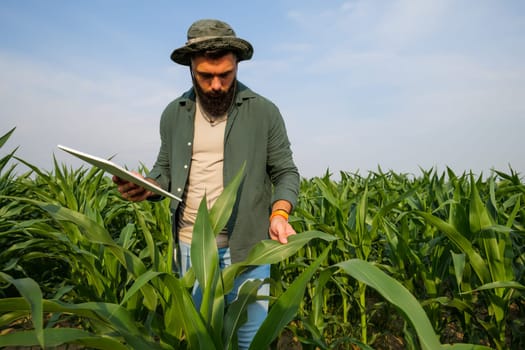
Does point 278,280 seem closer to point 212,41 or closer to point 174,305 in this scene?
point 174,305

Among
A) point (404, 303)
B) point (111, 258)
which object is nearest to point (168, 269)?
point (111, 258)

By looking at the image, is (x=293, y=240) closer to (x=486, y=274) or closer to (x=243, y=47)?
(x=243, y=47)

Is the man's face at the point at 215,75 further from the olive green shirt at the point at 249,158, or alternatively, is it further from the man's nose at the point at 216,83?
the olive green shirt at the point at 249,158

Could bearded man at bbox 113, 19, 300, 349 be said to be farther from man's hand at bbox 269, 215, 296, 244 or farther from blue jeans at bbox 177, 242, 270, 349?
man's hand at bbox 269, 215, 296, 244

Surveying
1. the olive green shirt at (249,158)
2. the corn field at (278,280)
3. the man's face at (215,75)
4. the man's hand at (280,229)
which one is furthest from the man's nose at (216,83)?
the man's hand at (280,229)

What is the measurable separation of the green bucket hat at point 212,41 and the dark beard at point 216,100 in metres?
0.12

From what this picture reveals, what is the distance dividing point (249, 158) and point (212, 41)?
43cm

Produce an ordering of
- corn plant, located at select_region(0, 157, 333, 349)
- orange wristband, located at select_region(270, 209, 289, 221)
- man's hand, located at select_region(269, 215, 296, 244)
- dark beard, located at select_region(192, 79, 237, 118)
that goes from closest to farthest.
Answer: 1. corn plant, located at select_region(0, 157, 333, 349)
2. man's hand, located at select_region(269, 215, 296, 244)
3. orange wristband, located at select_region(270, 209, 289, 221)
4. dark beard, located at select_region(192, 79, 237, 118)

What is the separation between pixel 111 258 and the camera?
72.5 inches

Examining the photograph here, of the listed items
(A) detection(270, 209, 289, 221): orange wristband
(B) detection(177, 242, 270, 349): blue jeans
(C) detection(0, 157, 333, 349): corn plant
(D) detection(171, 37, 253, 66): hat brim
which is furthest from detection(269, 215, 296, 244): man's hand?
(D) detection(171, 37, 253, 66): hat brim

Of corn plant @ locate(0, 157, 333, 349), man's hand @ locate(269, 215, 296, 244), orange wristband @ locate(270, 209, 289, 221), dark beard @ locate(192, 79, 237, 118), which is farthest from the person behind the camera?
dark beard @ locate(192, 79, 237, 118)

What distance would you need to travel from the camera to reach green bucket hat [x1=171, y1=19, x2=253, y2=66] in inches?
52.4

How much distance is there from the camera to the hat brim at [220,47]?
4.37ft

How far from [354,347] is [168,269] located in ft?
3.81
